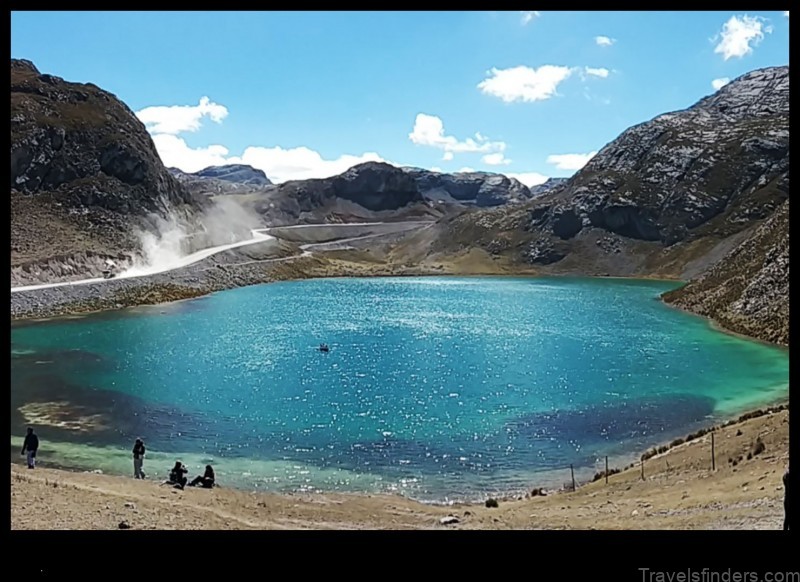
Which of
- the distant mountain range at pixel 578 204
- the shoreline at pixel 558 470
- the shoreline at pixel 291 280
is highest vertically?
the distant mountain range at pixel 578 204

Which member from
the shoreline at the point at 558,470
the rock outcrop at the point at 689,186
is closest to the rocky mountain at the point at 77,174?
the shoreline at the point at 558,470

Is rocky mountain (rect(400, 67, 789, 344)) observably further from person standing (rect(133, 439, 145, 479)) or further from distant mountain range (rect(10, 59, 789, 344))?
person standing (rect(133, 439, 145, 479))

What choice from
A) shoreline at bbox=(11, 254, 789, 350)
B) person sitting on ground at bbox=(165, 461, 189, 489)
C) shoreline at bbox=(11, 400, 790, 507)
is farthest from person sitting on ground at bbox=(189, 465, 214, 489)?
shoreline at bbox=(11, 254, 789, 350)

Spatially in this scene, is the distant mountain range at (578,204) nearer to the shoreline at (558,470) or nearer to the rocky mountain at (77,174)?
the rocky mountain at (77,174)

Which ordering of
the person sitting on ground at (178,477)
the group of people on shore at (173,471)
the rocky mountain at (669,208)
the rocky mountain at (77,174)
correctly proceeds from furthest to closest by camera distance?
1. the rocky mountain at (669,208)
2. the rocky mountain at (77,174)
3. the group of people on shore at (173,471)
4. the person sitting on ground at (178,477)

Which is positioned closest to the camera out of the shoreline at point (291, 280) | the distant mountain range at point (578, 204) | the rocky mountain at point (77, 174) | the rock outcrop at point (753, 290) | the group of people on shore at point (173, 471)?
the group of people on shore at point (173, 471)

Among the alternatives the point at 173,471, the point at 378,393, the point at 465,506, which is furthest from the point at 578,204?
the point at 173,471
